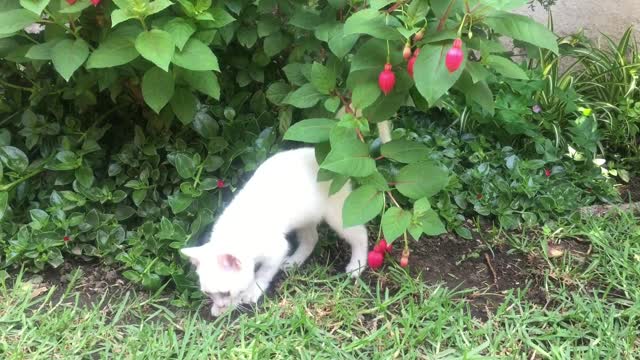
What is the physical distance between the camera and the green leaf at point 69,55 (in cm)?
203

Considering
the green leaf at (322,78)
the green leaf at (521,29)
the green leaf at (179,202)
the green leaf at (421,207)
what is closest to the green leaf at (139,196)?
the green leaf at (179,202)

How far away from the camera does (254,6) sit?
269 centimetres

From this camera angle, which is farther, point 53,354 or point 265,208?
point 265,208

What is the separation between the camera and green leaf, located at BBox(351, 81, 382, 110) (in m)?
1.98

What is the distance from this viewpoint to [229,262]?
2297 millimetres

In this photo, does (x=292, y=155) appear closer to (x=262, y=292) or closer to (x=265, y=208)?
(x=265, y=208)

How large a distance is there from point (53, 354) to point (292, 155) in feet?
4.16

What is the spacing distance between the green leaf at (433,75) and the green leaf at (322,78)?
1.82 feet

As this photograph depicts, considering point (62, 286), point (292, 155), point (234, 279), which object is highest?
point (292, 155)

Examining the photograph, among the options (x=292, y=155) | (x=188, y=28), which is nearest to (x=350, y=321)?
(x=292, y=155)

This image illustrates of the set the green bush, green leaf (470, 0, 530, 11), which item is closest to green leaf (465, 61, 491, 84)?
the green bush

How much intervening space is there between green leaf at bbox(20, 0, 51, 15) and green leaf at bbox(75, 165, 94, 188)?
3.56 feet

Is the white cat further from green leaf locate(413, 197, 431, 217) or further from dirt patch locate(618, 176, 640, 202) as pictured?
dirt patch locate(618, 176, 640, 202)

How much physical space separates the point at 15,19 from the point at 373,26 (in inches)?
49.4
